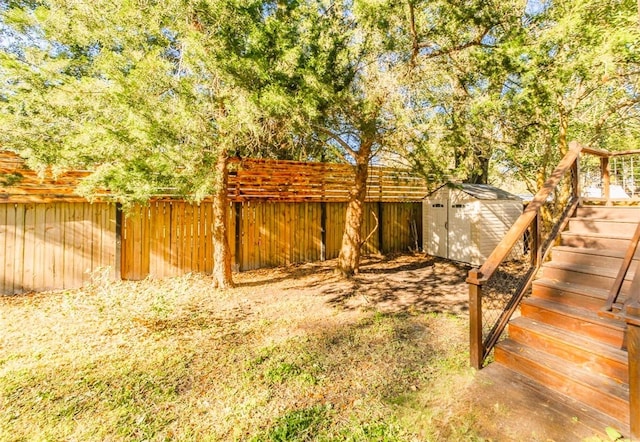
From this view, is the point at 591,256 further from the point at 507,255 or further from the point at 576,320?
the point at 576,320

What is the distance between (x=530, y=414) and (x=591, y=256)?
6.29ft

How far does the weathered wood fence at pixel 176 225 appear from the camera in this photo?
4.91 m

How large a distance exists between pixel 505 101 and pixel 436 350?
3.49 m

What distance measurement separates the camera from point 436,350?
3396mm

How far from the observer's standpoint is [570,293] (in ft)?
9.71

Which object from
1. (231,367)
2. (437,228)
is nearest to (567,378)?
(231,367)

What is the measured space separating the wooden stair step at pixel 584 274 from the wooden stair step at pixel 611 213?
880 millimetres

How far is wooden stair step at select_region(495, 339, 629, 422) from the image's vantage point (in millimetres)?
2162

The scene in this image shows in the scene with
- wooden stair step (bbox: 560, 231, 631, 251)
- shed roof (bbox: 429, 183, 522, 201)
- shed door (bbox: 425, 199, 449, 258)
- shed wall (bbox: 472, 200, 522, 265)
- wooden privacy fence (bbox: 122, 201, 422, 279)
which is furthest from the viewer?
shed door (bbox: 425, 199, 449, 258)

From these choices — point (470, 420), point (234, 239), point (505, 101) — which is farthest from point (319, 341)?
point (505, 101)

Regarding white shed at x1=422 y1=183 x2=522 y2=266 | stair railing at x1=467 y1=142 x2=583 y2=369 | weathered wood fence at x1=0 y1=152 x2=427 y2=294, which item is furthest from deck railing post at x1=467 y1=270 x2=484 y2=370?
white shed at x1=422 y1=183 x2=522 y2=266

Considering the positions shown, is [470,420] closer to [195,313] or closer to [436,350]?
[436,350]

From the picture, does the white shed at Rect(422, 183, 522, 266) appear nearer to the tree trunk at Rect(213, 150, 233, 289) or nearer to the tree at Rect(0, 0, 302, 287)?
the tree trunk at Rect(213, 150, 233, 289)

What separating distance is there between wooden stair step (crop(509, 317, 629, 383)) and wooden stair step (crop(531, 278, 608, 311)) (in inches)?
13.2
